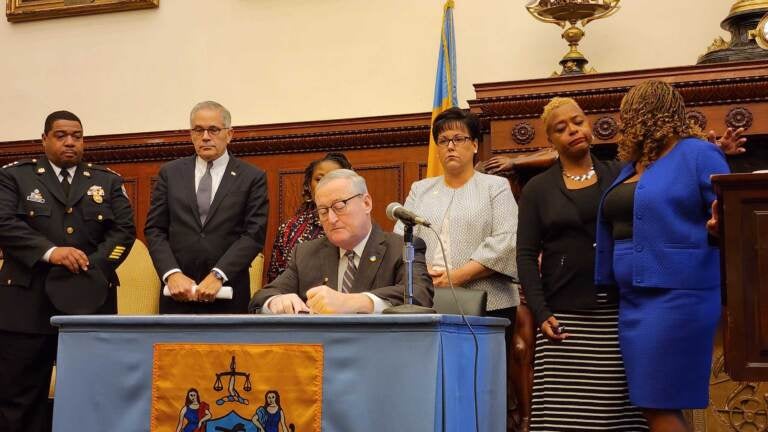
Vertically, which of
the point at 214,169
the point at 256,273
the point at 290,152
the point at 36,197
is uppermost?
the point at 290,152

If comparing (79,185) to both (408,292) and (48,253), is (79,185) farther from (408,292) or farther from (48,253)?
(408,292)

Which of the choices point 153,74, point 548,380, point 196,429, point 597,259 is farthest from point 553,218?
point 153,74

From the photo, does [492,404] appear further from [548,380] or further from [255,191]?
[255,191]

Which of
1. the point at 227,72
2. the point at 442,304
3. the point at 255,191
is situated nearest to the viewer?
the point at 442,304

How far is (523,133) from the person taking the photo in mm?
4902

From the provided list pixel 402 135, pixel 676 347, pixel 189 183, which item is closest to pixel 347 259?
pixel 676 347

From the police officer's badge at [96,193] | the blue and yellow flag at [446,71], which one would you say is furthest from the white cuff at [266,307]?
the blue and yellow flag at [446,71]

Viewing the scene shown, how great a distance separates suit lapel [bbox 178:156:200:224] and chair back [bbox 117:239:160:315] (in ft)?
3.80

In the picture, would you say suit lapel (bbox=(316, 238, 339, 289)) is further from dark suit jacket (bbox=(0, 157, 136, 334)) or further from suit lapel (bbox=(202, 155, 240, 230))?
dark suit jacket (bbox=(0, 157, 136, 334))

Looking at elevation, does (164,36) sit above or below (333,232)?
above

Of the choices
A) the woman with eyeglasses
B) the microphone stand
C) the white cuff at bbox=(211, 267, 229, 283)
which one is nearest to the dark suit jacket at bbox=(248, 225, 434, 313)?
the microphone stand

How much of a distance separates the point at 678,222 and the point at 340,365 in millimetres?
1223

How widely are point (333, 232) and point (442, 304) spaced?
441 millimetres

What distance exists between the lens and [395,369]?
8.52 ft
